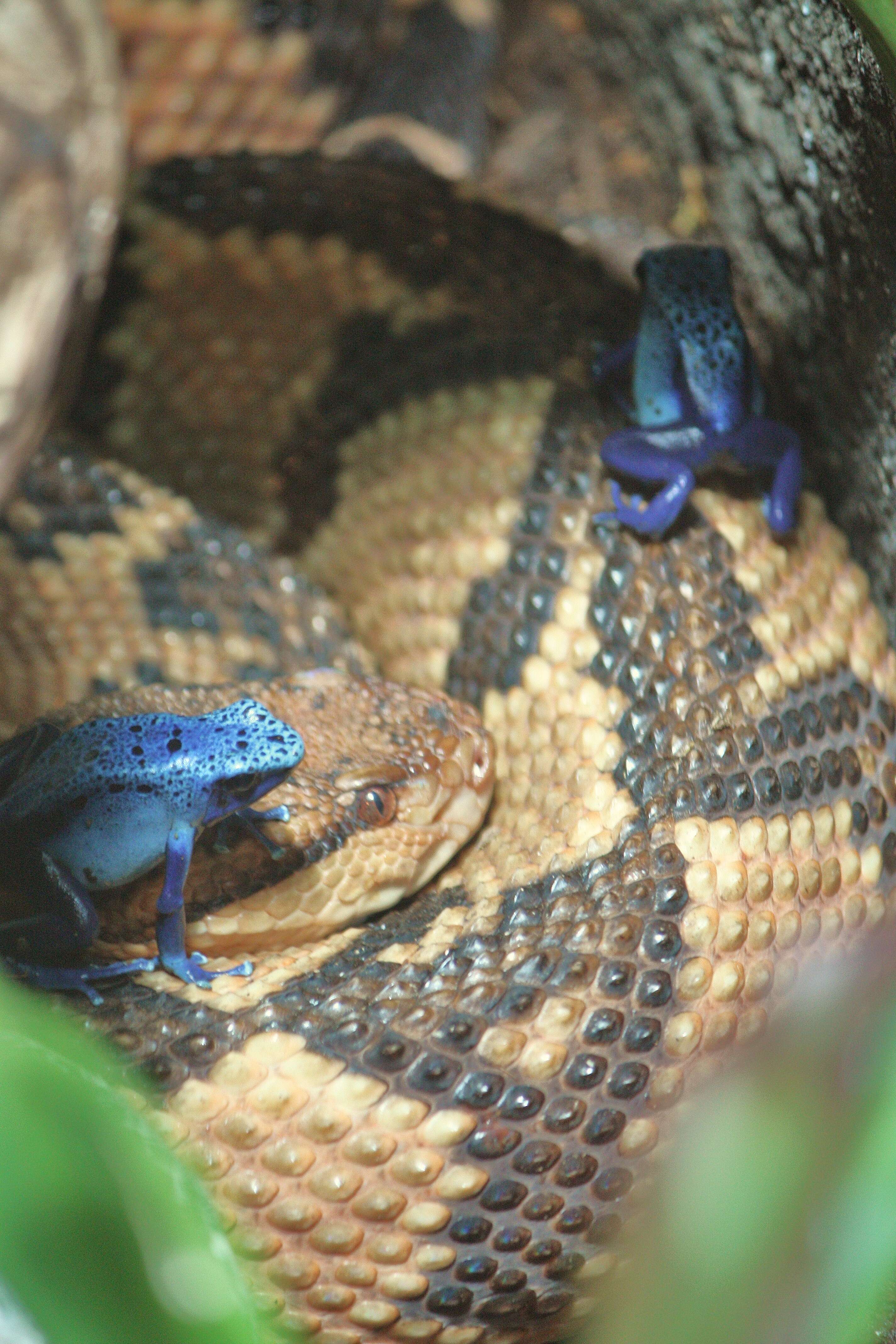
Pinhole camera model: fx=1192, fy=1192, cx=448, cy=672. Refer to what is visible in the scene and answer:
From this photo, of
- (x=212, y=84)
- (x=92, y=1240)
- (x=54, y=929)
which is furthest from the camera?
(x=212, y=84)

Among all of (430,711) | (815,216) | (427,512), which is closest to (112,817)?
(430,711)

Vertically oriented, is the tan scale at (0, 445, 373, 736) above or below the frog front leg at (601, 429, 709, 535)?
below

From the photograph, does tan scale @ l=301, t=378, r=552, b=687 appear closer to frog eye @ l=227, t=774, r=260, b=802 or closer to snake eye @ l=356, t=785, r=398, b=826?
snake eye @ l=356, t=785, r=398, b=826

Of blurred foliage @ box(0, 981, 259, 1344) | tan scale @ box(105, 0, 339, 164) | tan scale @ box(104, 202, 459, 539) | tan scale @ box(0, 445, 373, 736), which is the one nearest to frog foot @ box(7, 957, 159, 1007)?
tan scale @ box(0, 445, 373, 736)

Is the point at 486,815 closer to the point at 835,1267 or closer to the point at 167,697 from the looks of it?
the point at 167,697

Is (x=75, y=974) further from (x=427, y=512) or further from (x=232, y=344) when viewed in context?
(x=232, y=344)

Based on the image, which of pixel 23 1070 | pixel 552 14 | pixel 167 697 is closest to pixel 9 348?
pixel 23 1070
